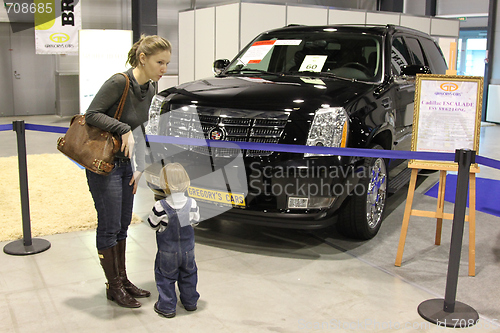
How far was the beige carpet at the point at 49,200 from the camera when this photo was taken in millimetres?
4121

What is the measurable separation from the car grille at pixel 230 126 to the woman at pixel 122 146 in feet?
2.41

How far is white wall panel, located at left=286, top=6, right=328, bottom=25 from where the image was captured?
866 cm

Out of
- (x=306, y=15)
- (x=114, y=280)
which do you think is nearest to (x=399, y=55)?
(x=114, y=280)

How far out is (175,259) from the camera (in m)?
2.68

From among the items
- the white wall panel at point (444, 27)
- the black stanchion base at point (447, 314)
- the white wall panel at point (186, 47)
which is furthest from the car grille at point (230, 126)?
the white wall panel at point (444, 27)

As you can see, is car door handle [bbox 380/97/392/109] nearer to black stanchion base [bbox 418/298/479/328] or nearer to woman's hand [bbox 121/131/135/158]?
black stanchion base [bbox 418/298/479/328]

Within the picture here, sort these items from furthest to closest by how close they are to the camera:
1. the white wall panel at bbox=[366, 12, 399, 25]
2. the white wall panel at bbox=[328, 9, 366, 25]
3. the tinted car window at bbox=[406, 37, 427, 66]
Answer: the white wall panel at bbox=[366, 12, 399, 25] < the white wall panel at bbox=[328, 9, 366, 25] < the tinted car window at bbox=[406, 37, 427, 66]

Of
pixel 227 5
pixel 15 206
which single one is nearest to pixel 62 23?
pixel 227 5

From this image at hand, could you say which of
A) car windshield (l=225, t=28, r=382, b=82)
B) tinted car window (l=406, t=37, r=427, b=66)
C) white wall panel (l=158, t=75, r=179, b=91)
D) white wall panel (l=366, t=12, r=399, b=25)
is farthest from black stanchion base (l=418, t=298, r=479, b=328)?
white wall panel (l=158, t=75, r=179, b=91)

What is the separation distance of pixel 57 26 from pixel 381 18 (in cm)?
673

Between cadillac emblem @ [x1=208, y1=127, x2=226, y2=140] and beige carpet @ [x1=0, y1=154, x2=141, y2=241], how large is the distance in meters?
1.30

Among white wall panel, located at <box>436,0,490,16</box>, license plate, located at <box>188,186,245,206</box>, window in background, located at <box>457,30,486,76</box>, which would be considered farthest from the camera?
window in background, located at <box>457,30,486,76</box>

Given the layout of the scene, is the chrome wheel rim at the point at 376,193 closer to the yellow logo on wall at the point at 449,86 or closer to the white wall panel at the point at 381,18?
the yellow logo on wall at the point at 449,86

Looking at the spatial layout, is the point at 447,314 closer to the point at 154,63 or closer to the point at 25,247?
the point at 154,63
